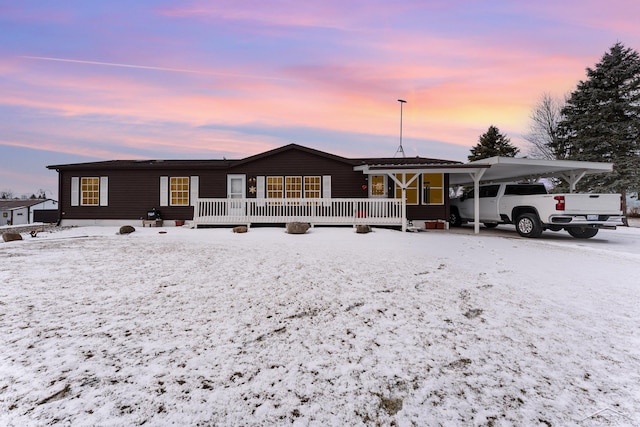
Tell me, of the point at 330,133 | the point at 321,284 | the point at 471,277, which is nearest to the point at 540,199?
the point at 471,277

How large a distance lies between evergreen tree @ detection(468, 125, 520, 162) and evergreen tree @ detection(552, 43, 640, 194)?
8157mm

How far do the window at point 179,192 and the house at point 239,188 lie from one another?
0.05m

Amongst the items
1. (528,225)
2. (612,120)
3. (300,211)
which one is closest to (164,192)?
(300,211)

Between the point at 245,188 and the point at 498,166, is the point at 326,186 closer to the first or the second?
the point at 245,188

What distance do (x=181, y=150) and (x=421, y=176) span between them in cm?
2304

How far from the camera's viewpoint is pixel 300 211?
14.0m

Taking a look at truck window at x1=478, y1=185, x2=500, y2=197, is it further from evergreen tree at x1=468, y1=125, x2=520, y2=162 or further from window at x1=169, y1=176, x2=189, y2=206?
evergreen tree at x1=468, y1=125, x2=520, y2=162

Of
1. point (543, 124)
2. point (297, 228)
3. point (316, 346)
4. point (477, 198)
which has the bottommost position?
point (316, 346)

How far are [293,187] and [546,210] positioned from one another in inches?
408

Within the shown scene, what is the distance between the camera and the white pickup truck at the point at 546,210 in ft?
31.3

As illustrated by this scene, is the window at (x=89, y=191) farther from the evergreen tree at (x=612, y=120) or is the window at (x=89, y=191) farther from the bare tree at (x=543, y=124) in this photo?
the bare tree at (x=543, y=124)

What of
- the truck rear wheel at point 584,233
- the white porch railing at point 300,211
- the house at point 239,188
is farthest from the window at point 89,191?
the truck rear wheel at point 584,233

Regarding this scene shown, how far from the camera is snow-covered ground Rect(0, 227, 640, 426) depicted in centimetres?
196

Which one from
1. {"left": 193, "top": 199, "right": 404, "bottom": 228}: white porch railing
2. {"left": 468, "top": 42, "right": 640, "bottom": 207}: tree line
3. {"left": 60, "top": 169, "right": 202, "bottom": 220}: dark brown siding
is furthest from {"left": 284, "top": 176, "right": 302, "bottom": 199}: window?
{"left": 468, "top": 42, "right": 640, "bottom": 207}: tree line
